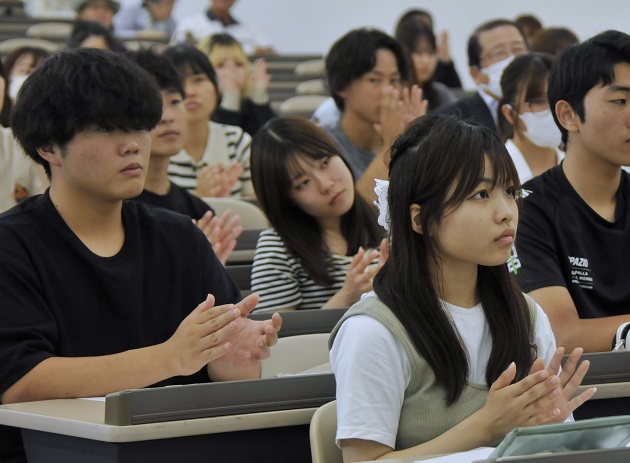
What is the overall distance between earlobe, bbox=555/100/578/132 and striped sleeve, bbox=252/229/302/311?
29.1 inches

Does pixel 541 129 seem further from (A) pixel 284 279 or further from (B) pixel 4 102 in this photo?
(B) pixel 4 102

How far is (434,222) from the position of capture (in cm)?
158

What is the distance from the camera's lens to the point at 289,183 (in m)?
2.70

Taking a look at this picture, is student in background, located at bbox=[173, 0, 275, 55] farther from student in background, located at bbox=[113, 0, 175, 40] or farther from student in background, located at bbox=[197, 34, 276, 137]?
student in background, located at bbox=[197, 34, 276, 137]


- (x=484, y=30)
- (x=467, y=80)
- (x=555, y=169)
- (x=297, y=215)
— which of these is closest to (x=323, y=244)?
(x=297, y=215)

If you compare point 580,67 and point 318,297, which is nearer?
point 580,67

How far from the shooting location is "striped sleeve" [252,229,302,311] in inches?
106

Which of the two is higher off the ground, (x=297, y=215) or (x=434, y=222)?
(x=434, y=222)

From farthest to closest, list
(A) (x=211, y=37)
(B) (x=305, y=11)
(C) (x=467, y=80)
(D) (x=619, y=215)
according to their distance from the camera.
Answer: (B) (x=305, y=11)
(C) (x=467, y=80)
(A) (x=211, y=37)
(D) (x=619, y=215)

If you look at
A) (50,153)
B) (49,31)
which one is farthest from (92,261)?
(49,31)

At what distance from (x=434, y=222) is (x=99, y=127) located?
64 cm

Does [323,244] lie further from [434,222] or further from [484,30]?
[484,30]

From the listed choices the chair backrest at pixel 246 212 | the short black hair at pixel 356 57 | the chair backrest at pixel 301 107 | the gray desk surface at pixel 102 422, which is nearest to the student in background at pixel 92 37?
the chair backrest at pixel 301 107

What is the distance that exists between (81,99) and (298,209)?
37.8 inches
